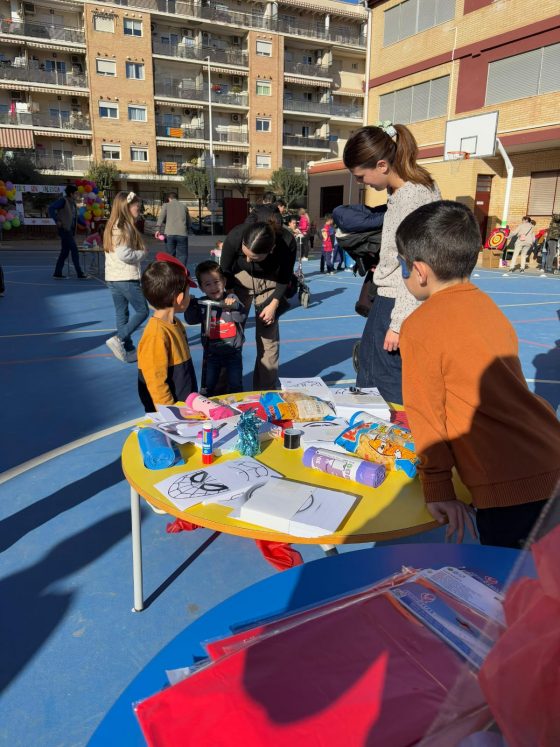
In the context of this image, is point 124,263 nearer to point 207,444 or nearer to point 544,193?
point 207,444

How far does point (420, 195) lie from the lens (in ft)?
8.16

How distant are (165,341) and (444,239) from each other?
1.72 meters

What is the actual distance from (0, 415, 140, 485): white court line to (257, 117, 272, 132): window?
144 ft

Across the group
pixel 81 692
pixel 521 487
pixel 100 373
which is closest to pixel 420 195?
pixel 521 487

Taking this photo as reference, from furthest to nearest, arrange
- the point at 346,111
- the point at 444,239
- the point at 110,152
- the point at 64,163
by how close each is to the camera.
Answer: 1. the point at 346,111
2. the point at 110,152
3. the point at 64,163
4. the point at 444,239

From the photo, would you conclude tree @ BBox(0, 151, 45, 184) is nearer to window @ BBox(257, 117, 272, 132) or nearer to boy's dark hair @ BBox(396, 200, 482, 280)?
window @ BBox(257, 117, 272, 132)

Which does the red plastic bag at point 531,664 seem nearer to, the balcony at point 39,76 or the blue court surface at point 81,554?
the blue court surface at point 81,554

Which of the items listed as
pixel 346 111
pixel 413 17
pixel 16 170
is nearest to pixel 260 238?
pixel 413 17

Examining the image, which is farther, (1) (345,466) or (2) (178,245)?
(2) (178,245)

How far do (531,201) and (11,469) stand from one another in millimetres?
20575

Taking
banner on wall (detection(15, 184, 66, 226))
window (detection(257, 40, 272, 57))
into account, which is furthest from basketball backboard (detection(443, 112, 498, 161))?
window (detection(257, 40, 272, 57))

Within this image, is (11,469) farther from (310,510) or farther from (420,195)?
(420,195)

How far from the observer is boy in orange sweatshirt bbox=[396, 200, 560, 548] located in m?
1.55

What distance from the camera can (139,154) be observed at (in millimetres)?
39781
